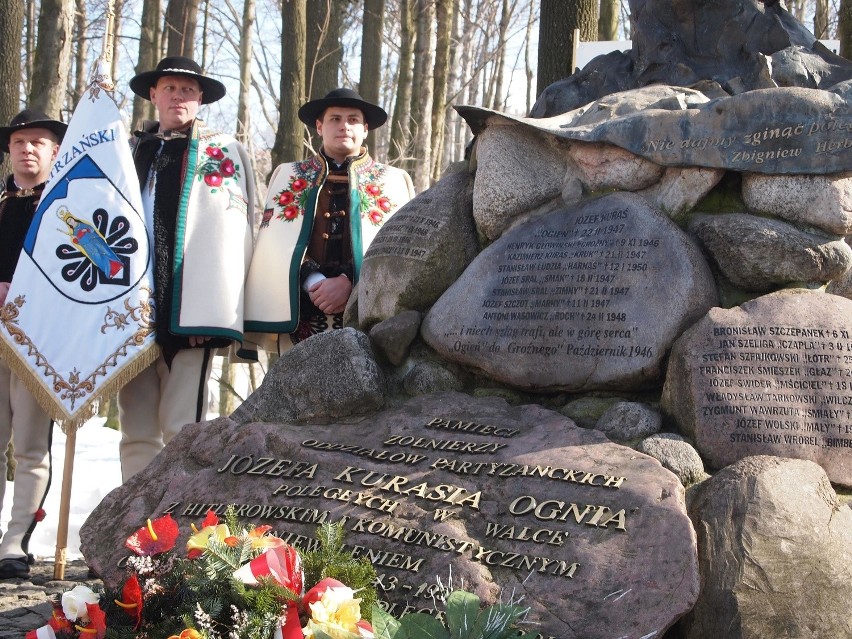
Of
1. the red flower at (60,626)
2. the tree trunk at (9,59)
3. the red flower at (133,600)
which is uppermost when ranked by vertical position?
the tree trunk at (9,59)

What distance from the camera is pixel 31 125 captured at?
5.34 meters

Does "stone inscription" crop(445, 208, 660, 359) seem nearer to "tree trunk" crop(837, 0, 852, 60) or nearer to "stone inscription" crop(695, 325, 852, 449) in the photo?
"stone inscription" crop(695, 325, 852, 449)

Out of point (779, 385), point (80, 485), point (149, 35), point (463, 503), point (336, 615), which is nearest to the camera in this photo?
point (336, 615)

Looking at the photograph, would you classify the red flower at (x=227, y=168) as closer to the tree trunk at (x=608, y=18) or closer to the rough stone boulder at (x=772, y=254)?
the rough stone boulder at (x=772, y=254)

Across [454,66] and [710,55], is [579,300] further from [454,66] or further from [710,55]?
[454,66]

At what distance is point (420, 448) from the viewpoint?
3.42 metres

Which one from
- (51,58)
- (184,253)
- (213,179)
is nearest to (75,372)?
(184,253)

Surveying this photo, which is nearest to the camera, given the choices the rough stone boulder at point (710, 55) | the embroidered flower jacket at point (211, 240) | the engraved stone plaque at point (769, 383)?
the engraved stone plaque at point (769, 383)

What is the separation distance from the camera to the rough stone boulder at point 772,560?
273 cm

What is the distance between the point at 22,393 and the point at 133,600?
8.85ft

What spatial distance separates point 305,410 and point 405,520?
0.86 meters

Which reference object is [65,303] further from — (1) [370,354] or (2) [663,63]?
(2) [663,63]

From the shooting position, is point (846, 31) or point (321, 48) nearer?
point (846, 31)

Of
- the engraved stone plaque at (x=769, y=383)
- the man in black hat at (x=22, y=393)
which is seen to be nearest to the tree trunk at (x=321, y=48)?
the man in black hat at (x=22, y=393)
